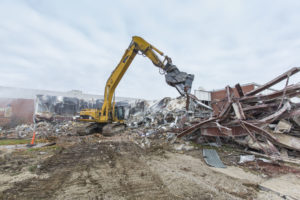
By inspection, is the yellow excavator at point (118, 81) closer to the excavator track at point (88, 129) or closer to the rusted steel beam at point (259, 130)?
the excavator track at point (88, 129)

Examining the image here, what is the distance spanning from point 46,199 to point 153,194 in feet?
5.27

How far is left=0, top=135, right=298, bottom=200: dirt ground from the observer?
2.34 meters

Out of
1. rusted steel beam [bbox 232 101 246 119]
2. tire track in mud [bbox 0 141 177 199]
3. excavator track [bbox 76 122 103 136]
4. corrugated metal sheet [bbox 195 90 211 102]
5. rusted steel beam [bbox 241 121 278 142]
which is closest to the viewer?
tire track in mud [bbox 0 141 177 199]

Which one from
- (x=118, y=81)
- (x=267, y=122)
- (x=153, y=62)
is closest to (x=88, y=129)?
(x=118, y=81)

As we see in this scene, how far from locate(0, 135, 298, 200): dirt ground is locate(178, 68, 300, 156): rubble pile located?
4.31 ft

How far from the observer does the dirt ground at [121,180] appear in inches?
92.1

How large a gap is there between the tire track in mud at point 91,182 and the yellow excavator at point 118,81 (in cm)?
400

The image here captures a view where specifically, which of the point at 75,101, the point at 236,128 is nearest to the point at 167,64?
the point at 236,128

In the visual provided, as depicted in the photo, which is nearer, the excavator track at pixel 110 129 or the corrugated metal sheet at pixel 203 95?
the excavator track at pixel 110 129

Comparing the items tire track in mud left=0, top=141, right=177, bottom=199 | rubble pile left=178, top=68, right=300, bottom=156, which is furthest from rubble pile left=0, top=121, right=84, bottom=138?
rubble pile left=178, top=68, right=300, bottom=156

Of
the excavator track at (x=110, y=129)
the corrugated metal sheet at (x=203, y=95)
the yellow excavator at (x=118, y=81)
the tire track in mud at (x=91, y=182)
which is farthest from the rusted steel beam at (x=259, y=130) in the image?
the corrugated metal sheet at (x=203, y=95)

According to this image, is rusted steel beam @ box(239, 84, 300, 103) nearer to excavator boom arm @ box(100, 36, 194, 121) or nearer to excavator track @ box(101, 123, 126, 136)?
excavator boom arm @ box(100, 36, 194, 121)

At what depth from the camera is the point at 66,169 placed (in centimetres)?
345

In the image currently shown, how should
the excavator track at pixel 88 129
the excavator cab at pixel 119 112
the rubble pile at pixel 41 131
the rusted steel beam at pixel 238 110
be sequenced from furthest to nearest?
the excavator cab at pixel 119 112 → the rubble pile at pixel 41 131 → the excavator track at pixel 88 129 → the rusted steel beam at pixel 238 110
